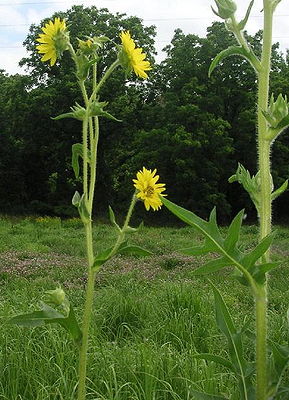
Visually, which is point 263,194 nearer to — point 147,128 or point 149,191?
point 149,191

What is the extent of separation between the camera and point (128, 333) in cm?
468

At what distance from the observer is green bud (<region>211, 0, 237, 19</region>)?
1.33 metres

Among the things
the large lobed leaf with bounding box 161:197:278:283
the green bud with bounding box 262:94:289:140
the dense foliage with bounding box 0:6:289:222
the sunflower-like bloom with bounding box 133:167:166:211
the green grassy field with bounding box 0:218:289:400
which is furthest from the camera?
the dense foliage with bounding box 0:6:289:222

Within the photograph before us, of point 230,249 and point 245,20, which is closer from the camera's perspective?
point 230,249

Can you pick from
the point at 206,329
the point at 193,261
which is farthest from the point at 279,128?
the point at 193,261

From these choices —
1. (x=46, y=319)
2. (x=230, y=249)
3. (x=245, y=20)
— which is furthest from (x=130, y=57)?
(x=46, y=319)

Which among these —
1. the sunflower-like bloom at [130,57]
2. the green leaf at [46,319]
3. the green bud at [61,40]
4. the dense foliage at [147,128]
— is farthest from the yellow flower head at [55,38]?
the dense foliage at [147,128]

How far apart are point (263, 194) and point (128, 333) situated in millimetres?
3569

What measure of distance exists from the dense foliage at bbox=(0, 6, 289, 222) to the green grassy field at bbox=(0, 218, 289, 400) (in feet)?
40.1

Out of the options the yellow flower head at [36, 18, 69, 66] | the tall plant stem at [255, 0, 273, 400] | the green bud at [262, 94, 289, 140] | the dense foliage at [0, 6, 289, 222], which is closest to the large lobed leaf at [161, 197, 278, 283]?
the tall plant stem at [255, 0, 273, 400]

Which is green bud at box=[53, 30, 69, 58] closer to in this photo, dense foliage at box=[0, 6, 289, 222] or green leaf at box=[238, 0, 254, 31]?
green leaf at box=[238, 0, 254, 31]

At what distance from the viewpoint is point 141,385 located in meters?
2.96

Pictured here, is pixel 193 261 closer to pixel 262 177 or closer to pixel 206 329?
pixel 206 329

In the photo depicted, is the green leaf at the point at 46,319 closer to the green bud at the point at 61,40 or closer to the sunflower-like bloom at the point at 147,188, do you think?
the sunflower-like bloom at the point at 147,188
